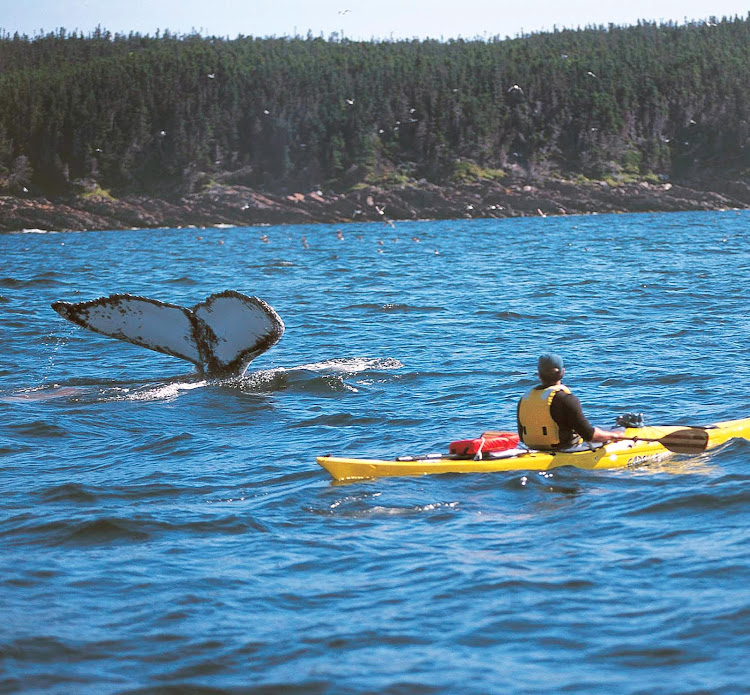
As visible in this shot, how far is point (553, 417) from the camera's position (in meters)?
12.5

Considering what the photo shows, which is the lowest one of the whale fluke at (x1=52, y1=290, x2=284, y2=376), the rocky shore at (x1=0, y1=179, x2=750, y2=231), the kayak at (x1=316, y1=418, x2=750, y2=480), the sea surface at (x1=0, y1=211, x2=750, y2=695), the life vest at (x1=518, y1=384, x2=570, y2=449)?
the sea surface at (x1=0, y1=211, x2=750, y2=695)

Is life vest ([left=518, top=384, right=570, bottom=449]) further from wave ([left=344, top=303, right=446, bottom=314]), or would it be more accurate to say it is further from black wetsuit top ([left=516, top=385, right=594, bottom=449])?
wave ([left=344, top=303, right=446, bottom=314])

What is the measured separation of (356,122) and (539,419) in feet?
484

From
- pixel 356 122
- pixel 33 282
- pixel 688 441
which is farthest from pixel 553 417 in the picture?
pixel 356 122

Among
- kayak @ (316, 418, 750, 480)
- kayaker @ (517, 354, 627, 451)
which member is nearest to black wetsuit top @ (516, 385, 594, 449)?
kayaker @ (517, 354, 627, 451)

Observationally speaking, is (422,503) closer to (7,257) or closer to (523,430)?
(523,430)

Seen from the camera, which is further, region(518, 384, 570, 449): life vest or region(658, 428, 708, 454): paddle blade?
region(658, 428, 708, 454): paddle blade

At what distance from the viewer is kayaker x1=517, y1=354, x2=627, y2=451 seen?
1234cm

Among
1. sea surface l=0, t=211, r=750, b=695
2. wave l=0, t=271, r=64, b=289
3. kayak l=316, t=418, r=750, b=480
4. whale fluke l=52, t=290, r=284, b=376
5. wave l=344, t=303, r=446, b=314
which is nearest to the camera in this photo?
sea surface l=0, t=211, r=750, b=695

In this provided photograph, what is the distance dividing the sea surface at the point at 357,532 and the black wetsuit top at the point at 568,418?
1.66 feet

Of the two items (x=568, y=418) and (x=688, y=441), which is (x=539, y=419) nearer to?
(x=568, y=418)

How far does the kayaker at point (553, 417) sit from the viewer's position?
1234 cm

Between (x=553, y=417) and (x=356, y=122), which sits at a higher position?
(x=356, y=122)

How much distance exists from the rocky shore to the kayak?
395 ft
